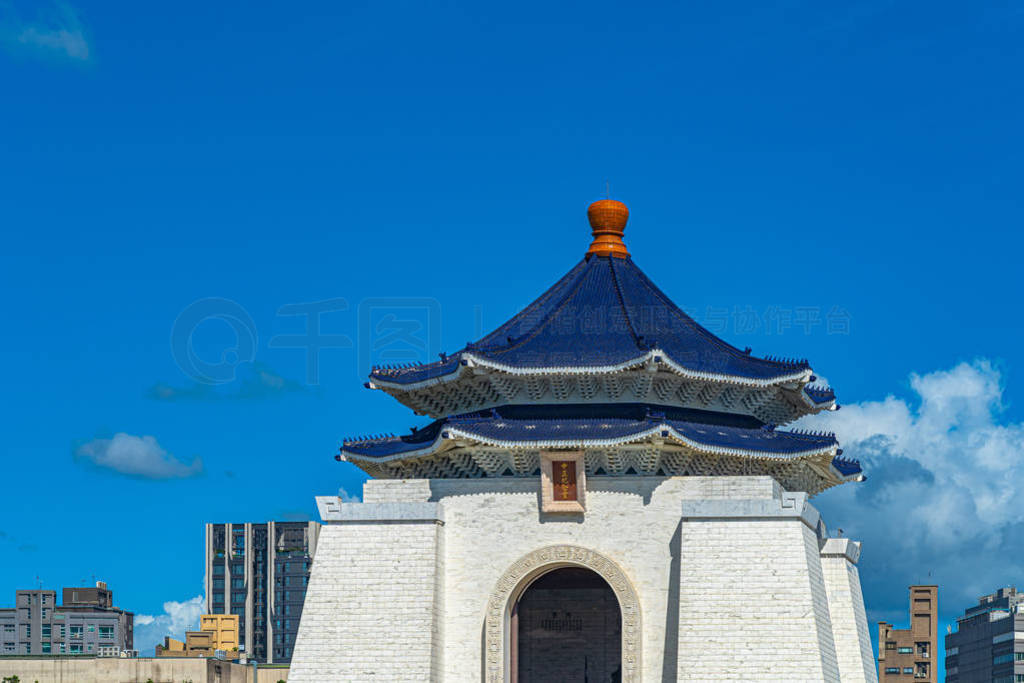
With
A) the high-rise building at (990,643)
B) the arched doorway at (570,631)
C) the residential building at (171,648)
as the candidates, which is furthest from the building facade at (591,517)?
the high-rise building at (990,643)

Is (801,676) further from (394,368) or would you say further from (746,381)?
(394,368)

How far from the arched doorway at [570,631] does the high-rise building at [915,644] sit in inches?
1775

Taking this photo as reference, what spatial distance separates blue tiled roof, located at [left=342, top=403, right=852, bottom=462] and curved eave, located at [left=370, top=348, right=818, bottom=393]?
0.98 m

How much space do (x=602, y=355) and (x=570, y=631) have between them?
8585mm

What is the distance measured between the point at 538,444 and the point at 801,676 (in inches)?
274

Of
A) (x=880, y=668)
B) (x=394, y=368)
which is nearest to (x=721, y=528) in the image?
(x=394, y=368)

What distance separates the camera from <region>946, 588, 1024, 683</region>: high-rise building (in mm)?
102750

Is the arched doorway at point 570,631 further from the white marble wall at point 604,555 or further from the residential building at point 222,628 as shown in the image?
the residential building at point 222,628

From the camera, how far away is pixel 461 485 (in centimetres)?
3688

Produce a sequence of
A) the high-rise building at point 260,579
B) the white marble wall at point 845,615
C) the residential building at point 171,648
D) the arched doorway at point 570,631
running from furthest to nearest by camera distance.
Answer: the high-rise building at point 260,579
the residential building at point 171,648
the arched doorway at point 570,631
the white marble wall at point 845,615

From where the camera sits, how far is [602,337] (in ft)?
124

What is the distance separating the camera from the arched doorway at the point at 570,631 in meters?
41.5

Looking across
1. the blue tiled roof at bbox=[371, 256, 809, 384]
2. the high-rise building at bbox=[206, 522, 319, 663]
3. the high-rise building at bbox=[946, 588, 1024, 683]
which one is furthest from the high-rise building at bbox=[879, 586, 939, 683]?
the blue tiled roof at bbox=[371, 256, 809, 384]

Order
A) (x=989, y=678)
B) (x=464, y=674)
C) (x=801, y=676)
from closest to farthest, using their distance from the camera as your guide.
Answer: (x=801, y=676), (x=464, y=674), (x=989, y=678)
